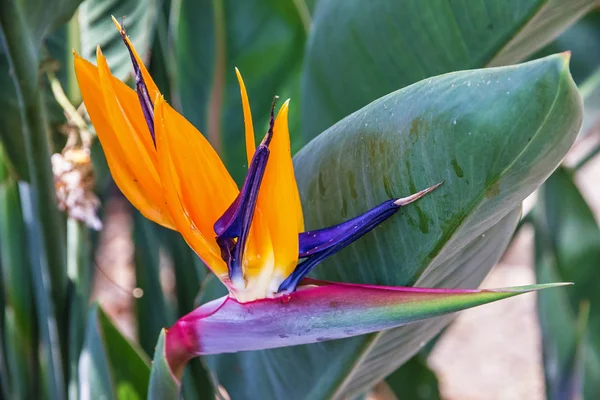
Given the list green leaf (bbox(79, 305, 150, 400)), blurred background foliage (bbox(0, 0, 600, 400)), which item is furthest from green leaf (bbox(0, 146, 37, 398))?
green leaf (bbox(79, 305, 150, 400))

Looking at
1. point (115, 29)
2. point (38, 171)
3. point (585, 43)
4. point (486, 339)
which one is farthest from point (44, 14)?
point (486, 339)

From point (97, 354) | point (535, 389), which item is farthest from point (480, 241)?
point (535, 389)

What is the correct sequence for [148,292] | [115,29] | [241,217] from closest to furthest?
[241,217], [115,29], [148,292]

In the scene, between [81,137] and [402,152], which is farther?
[81,137]

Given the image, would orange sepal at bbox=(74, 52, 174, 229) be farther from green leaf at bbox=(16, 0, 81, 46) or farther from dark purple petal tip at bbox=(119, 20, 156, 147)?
green leaf at bbox=(16, 0, 81, 46)

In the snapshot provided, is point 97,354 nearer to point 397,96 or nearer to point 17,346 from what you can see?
point 17,346

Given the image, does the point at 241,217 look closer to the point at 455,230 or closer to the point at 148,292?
the point at 455,230
